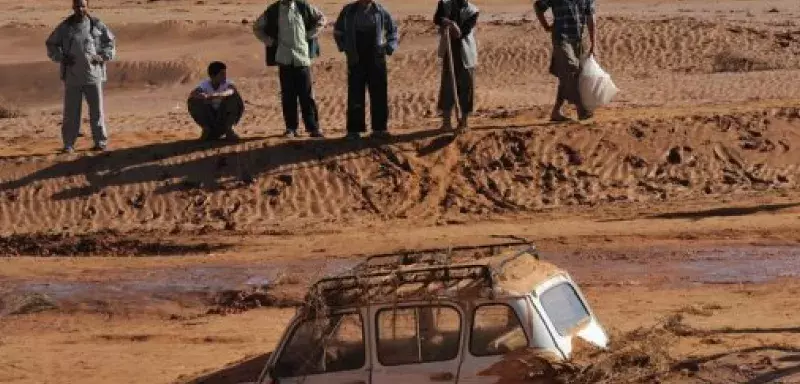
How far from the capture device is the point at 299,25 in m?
20.2

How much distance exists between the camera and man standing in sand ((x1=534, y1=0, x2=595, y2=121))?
20.1 m

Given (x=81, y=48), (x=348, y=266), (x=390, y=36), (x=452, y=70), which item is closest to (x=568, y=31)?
(x=452, y=70)

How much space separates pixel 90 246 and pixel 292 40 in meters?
3.19

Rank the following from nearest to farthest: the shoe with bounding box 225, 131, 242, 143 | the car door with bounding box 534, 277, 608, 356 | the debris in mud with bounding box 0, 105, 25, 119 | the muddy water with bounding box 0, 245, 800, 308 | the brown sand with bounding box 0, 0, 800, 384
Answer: the car door with bounding box 534, 277, 608, 356, the brown sand with bounding box 0, 0, 800, 384, the muddy water with bounding box 0, 245, 800, 308, the shoe with bounding box 225, 131, 242, 143, the debris in mud with bounding box 0, 105, 25, 119

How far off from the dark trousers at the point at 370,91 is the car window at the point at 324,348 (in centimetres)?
935

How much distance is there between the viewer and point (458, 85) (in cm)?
2028

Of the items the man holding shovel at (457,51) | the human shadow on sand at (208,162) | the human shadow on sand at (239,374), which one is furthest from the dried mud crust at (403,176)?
the human shadow on sand at (239,374)

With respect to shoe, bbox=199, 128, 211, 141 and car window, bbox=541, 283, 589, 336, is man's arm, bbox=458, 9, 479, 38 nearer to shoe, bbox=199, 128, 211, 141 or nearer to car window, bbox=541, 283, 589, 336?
shoe, bbox=199, 128, 211, 141

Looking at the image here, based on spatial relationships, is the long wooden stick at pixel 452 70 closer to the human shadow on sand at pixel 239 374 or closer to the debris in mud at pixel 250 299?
the debris in mud at pixel 250 299

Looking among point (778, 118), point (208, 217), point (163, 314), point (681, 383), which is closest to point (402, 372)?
point (681, 383)

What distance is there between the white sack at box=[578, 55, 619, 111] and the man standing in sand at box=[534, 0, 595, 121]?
0.23 ft

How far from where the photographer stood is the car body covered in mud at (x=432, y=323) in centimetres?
1030

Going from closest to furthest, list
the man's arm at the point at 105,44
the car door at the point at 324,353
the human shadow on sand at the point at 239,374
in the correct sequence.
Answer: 1. the car door at the point at 324,353
2. the human shadow on sand at the point at 239,374
3. the man's arm at the point at 105,44

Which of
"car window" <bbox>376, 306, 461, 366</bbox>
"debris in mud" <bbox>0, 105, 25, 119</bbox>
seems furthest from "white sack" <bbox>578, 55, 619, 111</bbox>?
"debris in mud" <bbox>0, 105, 25, 119</bbox>
